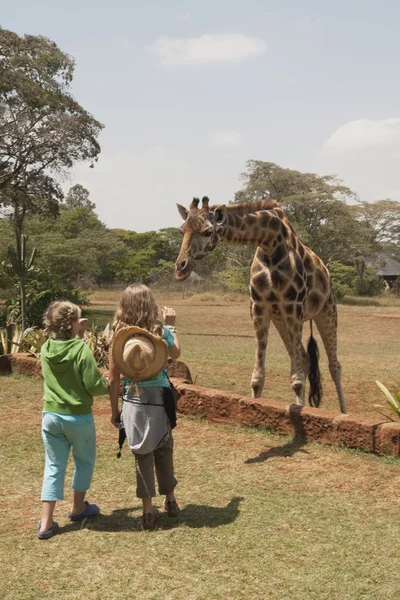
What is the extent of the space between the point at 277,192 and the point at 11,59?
107 feet

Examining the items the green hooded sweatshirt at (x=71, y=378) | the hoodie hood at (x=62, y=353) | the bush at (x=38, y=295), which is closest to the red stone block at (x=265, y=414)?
the green hooded sweatshirt at (x=71, y=378)

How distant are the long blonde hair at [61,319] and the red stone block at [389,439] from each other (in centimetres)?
288

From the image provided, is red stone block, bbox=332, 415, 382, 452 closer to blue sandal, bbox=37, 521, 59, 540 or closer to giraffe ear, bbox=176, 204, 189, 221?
giraffe ear, bbox=176, 204, 189, 221

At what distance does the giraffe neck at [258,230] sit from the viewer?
6.40m

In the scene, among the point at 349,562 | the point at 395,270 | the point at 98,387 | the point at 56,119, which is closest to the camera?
the point at 349,562

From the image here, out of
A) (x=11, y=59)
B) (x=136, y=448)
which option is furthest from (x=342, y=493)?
(x=11, y=59)

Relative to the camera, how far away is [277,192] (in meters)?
51.2

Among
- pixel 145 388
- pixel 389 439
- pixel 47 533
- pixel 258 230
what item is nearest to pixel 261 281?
pixel 258 230

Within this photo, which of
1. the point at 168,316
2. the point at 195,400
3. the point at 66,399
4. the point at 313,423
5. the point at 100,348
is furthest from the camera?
the point at 100,348

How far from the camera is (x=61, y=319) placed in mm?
4242

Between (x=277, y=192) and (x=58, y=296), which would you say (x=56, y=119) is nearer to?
(x=58, y=296)

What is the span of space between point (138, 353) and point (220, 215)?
240 cm

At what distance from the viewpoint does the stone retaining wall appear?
18.7 ft

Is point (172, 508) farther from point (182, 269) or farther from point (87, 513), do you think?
point (182, 269)
